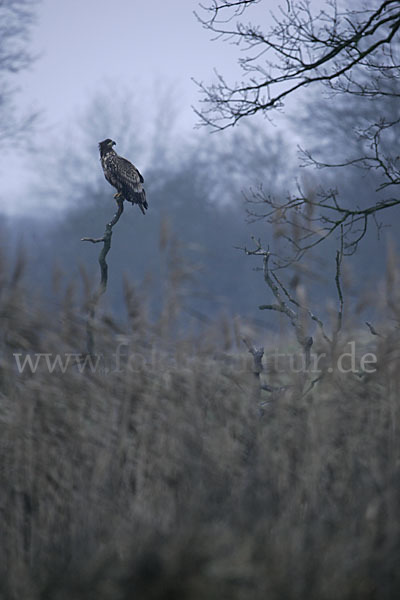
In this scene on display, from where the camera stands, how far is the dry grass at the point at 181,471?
2229mm

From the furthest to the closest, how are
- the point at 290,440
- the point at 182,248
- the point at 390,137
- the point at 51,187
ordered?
1. the point at 51,187
2. the point at 390,137
3. the point at 182,248
4. the point at 290,440

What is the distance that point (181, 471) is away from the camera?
3.07 meters

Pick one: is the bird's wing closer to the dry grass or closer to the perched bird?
the perched bird

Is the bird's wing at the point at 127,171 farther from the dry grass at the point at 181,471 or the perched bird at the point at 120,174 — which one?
the dry grass at the point at 181,471

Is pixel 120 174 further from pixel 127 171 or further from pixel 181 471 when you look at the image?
pixel 181 471

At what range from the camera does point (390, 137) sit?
19.0 m

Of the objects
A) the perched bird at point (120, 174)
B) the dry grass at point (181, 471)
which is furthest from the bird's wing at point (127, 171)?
the dry grass at point (181, 471)

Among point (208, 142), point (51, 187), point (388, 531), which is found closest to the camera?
point (388, 531)

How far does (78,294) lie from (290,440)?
1322 mm

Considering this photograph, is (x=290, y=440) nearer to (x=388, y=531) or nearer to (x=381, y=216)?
(x=388, y=531)

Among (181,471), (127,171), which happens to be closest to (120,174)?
(127,171)

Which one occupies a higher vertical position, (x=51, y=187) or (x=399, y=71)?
(x=51, y=187)

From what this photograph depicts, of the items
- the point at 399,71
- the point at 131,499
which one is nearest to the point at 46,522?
the point at 131,499

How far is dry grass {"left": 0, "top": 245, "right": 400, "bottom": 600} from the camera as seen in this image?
2.23m
